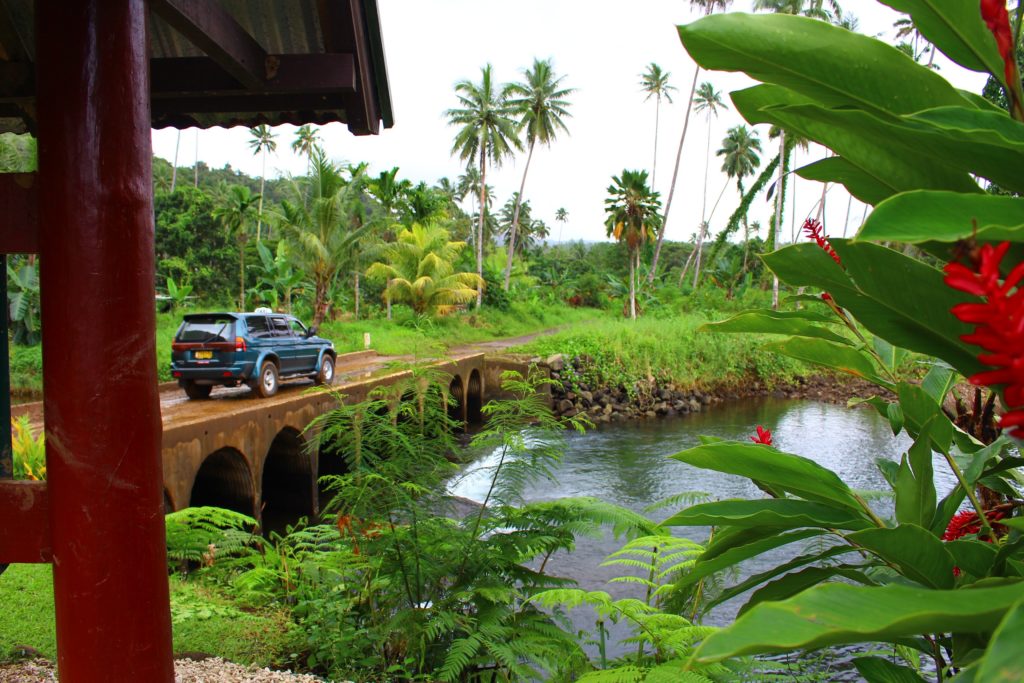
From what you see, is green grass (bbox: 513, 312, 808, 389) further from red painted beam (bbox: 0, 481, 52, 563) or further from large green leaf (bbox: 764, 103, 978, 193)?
large green leaf (bbox: 764, 103, 978, 193)

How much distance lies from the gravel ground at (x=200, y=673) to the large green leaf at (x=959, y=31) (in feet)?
12.1

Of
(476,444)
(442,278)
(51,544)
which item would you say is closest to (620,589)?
(476,444)

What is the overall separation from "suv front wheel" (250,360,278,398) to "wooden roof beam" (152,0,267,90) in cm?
911

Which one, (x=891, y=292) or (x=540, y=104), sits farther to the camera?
(x=540, y=104)

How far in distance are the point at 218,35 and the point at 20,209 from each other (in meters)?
0.85

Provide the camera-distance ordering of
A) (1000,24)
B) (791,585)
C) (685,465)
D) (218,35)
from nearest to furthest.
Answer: (1000,24), (791,585), (218,35), (685,465)

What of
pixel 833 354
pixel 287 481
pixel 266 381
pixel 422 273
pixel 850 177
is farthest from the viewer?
pixel 422 273

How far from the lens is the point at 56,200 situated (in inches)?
80.9

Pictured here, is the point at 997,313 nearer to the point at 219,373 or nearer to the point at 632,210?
the point at 219,373

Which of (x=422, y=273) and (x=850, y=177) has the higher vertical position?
(x=422, y=273)

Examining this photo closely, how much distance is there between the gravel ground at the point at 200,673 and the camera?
3492mm

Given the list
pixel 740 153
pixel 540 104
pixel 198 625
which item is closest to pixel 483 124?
pixel 540 104

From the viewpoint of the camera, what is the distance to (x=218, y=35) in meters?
2.48

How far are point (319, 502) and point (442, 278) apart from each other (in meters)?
16.5
